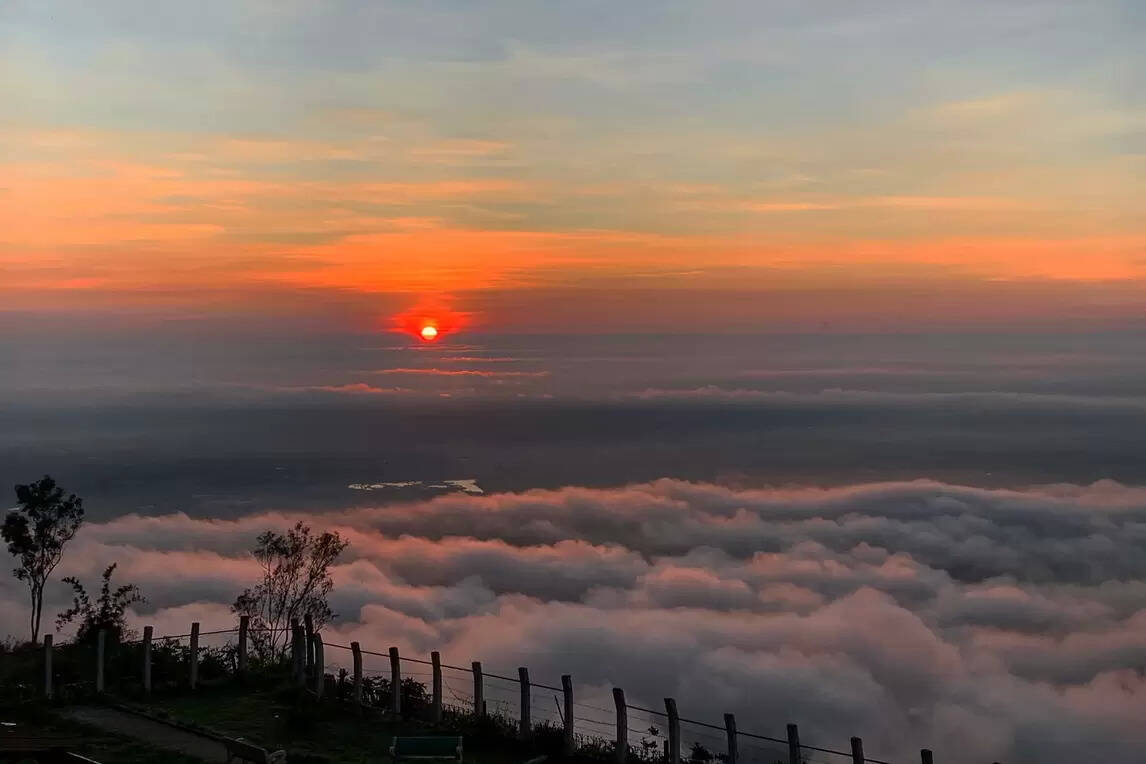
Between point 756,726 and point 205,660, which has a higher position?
point 205,660

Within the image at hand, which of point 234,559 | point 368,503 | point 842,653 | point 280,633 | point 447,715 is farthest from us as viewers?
point 368,503

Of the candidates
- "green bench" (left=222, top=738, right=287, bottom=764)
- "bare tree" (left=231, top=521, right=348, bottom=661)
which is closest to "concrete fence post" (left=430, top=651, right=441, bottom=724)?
"green bench" (left=222, top=738, right=287, bottom=764)

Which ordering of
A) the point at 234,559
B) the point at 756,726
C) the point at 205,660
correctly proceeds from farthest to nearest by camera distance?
1. the point at 234,559
2. the point at 756,726
3. the point at 205,660

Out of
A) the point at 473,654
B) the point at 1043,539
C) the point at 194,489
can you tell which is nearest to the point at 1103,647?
the point at 1043,539

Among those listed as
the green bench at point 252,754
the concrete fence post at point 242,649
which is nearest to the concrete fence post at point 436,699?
the green bench at point 252,754

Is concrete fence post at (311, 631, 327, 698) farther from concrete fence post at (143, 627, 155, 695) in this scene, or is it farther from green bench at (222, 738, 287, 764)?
green bench at (222, 738, 287, 764)

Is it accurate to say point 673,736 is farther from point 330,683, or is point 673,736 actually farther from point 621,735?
point 330,683

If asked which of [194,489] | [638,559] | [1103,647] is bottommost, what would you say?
[1103,647]

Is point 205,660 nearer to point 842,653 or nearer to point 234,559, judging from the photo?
point 842,653

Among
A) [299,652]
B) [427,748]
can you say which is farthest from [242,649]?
[427,748]
